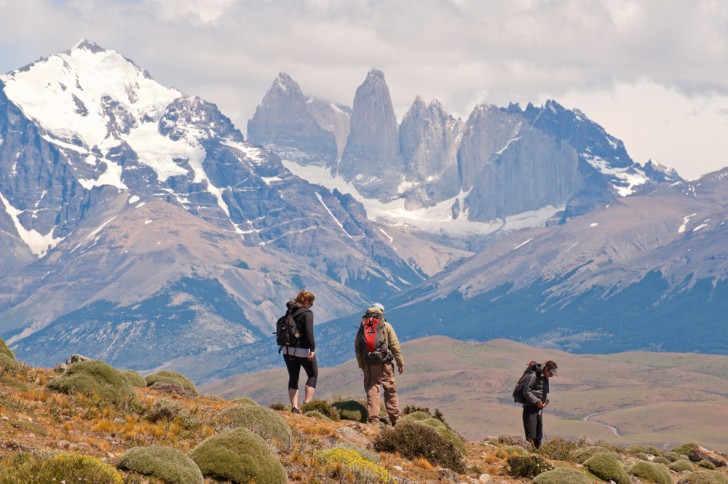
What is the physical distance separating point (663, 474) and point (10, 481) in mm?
25440

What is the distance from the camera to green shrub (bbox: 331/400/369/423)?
36.8 metres

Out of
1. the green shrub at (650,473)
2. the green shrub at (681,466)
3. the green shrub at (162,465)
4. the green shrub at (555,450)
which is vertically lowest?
the green shrub at (681,466)

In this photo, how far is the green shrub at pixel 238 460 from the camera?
911 inches

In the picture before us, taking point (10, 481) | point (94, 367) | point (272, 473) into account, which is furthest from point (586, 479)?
point (10, 481)

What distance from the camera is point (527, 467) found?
3169 cm

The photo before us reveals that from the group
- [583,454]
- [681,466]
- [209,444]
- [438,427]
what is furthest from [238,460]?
[681,466]

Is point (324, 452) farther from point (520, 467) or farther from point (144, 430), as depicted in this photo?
point (520, 467)

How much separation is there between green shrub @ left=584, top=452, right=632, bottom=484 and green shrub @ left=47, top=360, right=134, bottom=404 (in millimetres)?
14867

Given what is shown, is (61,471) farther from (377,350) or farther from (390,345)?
(390,345)

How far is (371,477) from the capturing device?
84.3 feet

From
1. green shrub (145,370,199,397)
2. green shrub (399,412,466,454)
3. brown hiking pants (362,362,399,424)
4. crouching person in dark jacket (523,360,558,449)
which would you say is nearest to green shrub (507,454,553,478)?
green shrub (399,412,466,454)

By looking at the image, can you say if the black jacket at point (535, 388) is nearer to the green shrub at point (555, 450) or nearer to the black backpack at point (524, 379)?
the black backpack at point (524, 379)

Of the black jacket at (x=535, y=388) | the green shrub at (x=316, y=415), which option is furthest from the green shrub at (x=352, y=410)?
the black jacket at (x=535, y=388)

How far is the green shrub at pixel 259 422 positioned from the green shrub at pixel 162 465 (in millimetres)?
5957
